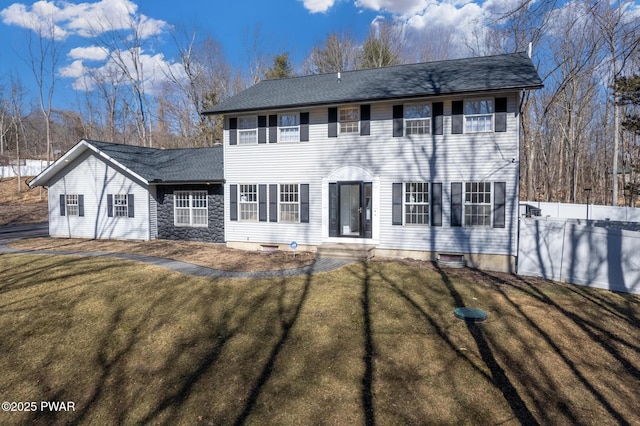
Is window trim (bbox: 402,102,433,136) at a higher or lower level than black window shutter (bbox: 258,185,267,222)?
higher

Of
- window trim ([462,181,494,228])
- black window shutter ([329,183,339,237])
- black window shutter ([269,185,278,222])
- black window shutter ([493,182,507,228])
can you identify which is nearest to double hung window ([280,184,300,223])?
black window shutter ([269,185,278,222])

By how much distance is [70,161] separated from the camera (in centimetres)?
1576

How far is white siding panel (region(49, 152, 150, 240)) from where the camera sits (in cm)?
1488

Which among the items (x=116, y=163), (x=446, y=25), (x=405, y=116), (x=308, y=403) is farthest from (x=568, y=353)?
(x=446, y=25)

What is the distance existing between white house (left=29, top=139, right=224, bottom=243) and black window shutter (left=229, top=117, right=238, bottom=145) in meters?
1.43

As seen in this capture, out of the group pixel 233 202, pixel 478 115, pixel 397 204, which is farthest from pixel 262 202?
pixel 478 115

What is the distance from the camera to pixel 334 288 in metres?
8.39

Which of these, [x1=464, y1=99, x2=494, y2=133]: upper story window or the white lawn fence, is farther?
[x1=464, y1=99, x2=494, y2=133]: upper story window

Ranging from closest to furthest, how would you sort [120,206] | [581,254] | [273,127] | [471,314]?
Answer: [471,314] < [581,254] < [273,127] < [120,206]

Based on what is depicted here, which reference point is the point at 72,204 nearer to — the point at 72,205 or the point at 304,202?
the point at 72,205

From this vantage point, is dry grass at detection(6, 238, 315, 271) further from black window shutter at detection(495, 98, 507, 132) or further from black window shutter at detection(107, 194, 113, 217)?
black window shutter at detection(495, 98, 507, 132)

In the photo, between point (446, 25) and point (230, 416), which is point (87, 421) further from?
point (446, 25)

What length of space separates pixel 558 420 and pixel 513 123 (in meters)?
8.38

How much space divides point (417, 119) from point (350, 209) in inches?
147
